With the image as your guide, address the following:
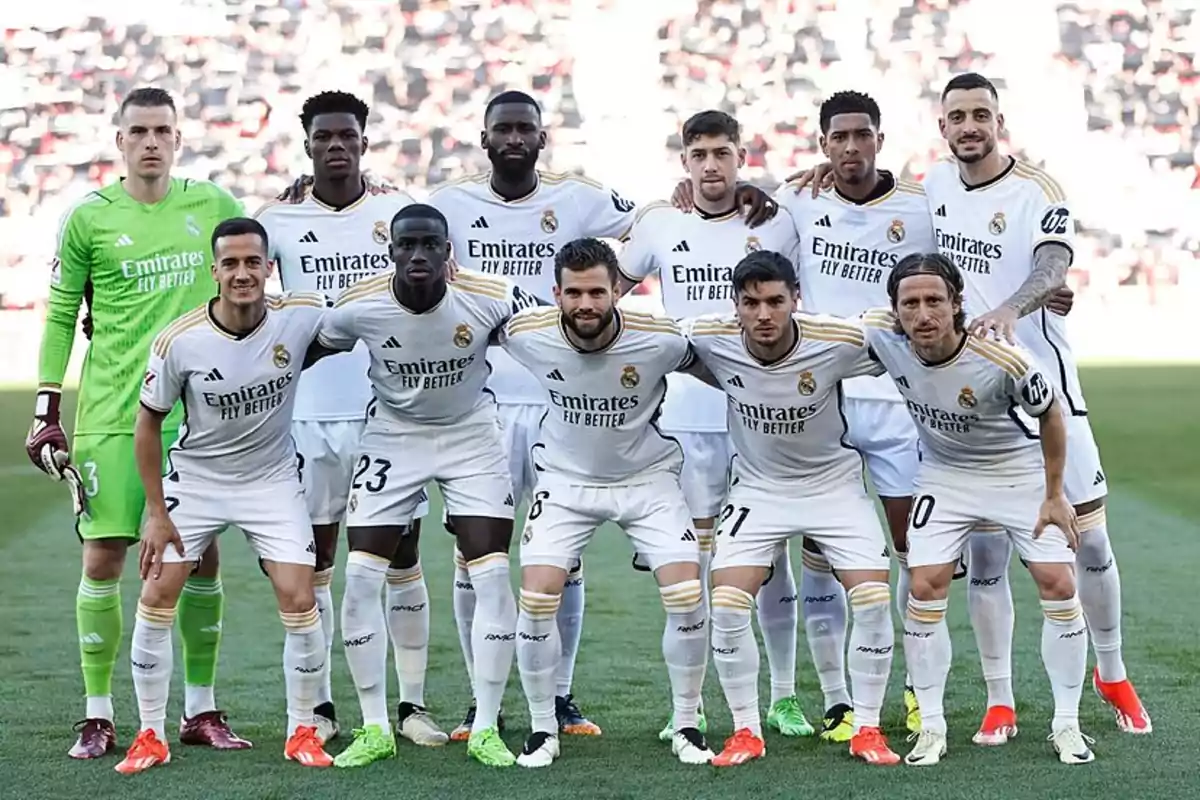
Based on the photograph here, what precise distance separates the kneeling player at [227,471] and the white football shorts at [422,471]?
0.23 meters

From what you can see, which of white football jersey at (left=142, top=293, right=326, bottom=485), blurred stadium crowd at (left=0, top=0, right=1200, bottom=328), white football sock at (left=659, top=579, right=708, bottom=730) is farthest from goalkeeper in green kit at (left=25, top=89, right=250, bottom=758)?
blurred stadium crowd at (left=0, top=0, right=1200, bottom=328)

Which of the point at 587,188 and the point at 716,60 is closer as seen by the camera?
the point at 587,188

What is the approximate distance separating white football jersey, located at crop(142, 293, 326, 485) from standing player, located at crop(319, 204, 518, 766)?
5.5 inches

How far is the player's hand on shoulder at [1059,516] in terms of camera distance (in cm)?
498

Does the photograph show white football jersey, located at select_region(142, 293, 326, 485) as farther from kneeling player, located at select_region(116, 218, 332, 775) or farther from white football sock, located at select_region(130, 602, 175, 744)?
white football sock, located at select_region(130, 602, 175, 744)

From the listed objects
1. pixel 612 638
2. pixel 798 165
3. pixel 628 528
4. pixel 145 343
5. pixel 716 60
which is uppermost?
pixel 716 60

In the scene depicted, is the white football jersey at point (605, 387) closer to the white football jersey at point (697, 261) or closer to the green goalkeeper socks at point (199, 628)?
the white football jersey at point (697, 261)

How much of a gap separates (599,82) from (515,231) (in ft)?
73.8

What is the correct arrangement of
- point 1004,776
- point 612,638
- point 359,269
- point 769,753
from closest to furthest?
point 1004,776
point 769,753
point 359,269
point 612,638

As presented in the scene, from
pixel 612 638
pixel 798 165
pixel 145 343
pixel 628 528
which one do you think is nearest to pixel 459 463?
pixel 628 528

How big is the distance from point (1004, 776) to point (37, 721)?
3279 mm

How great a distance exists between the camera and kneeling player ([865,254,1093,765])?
196 inches

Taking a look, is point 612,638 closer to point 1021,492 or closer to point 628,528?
point 628,528

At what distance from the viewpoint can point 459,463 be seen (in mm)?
5410
